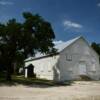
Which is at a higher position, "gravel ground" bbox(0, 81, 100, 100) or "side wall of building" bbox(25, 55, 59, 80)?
"side wall of building" bbox(25, 55, 59, 80)

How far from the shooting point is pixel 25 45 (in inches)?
1207

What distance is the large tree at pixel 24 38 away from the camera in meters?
29.9

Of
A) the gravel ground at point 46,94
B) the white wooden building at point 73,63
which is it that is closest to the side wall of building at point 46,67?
the white wooden building at point 73,63

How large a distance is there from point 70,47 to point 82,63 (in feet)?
10.0

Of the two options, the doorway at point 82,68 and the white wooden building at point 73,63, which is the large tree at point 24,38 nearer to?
the white wooden building at point 73,63

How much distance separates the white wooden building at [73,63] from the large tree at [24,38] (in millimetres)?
5900

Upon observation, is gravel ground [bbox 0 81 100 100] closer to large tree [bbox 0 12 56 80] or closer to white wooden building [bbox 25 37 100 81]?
large tree [bbox 0 12 56 80]

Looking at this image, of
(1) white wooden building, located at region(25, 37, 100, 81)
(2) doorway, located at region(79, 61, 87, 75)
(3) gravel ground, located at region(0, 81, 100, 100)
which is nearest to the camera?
(3) gravel ground, located at region(0, 81, 100, 100)

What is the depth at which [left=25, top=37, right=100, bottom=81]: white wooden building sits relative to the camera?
36.8 metres

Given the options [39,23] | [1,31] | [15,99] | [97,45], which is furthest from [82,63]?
[15,99]

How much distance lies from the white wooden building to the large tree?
590 cm

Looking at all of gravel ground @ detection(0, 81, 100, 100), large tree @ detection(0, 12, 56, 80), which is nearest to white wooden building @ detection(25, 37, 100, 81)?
large tree @ detection(0, 12, 56, 80)

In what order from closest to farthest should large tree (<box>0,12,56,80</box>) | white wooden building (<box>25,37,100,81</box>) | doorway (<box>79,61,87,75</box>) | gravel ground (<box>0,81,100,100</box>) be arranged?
gravel ground (<box>0,81,100,100</box>), large tree (<box>0,12,56,80</box>), white wooden building (<box>25,37,100,81</box>), doorway (<box>79,61,87,75</box>)

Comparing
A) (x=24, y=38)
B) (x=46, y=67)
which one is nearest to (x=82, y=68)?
(x=46, y=67)
